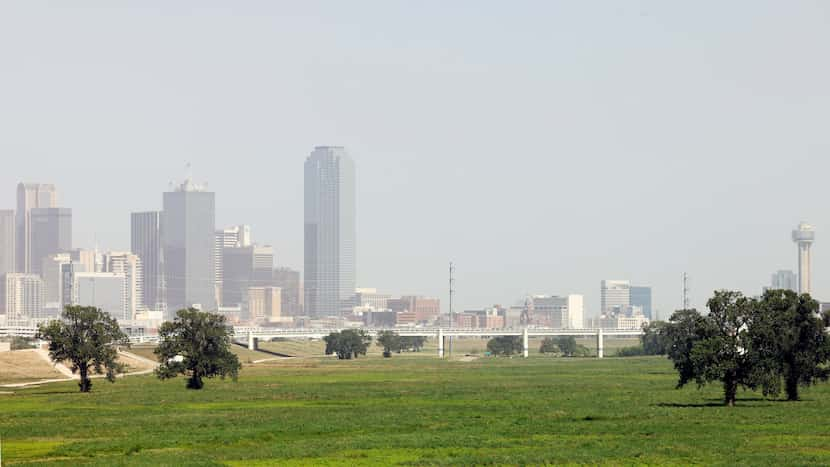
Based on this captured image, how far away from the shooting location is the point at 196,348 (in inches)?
5020

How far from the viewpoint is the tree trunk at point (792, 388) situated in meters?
99.7

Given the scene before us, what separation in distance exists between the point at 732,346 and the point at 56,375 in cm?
9945

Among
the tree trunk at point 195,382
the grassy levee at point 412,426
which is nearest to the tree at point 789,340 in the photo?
the grassy levee at point 412,426

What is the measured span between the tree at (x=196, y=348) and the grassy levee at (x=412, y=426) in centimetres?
186

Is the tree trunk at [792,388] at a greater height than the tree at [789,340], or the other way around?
the tree at [789,340]

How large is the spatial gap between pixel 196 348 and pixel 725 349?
5048 centimetres

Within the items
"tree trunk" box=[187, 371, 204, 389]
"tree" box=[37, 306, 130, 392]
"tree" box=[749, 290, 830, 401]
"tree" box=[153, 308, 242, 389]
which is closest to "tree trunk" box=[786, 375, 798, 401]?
"tree" box=[749, 290, 830, 401]

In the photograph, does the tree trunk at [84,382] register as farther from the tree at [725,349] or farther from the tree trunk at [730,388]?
the tree trunk at [730,388]

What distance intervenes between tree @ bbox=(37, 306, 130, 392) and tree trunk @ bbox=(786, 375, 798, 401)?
5536 centimetres

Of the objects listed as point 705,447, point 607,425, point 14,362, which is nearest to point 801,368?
point 607,425

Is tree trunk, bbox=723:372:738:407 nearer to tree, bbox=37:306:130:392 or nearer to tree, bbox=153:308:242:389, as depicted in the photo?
tree, bbox=153:308:242:389

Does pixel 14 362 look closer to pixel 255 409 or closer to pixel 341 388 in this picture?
pixel 341 388

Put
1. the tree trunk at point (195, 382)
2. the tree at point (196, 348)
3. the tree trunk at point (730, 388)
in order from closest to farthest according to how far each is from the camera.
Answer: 1. the tree trunk at point (730, 388)
2. the tree at point (196, 348)
3. the tree trunk at point (195, 382)

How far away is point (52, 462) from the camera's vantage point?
63438 mm
